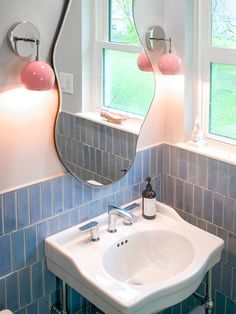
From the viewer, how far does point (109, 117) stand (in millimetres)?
2031

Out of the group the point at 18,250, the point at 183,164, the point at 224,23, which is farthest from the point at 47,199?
the point at 224,23

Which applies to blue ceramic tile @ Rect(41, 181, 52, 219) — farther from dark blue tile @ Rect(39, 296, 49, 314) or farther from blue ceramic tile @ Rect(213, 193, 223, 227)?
blue ceramic tile @ Rect(213, 193, 223, 227)

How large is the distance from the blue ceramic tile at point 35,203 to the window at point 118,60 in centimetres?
43

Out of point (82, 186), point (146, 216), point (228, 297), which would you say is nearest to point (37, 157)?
point (82, 186)

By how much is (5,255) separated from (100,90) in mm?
750

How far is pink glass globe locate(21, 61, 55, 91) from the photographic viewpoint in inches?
64.7

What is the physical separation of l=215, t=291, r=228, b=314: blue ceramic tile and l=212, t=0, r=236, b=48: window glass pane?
1.14 metres

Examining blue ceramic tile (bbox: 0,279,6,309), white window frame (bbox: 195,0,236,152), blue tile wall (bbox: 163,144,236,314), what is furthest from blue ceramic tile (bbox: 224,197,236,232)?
blue ceramic tile (bbox: 0,279,6,309)

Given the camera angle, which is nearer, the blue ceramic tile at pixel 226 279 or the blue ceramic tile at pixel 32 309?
the blue ceramic tile at pixel 32 309

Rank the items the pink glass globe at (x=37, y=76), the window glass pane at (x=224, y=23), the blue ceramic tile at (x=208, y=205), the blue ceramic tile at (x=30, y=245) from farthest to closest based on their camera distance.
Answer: the blue ceramic tile at (x=208, y=205)
the window glass pane at (x=224, y=23)
the blue ceramic tile at (x=30, y=245)
the pink glass globe at (x=37, y=76)

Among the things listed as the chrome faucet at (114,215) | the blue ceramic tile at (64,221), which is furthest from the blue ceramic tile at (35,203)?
the chrome faucet at (114,215)

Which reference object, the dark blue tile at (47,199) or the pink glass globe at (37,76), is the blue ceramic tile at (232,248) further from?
the pink glass globe at (37,76)

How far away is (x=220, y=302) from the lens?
226cm

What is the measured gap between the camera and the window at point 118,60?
1.96m
